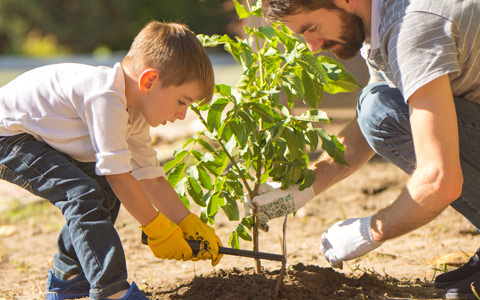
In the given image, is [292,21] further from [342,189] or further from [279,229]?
[342,189]

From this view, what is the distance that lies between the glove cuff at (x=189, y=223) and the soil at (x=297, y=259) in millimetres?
226

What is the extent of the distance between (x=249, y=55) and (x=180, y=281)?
107 cm

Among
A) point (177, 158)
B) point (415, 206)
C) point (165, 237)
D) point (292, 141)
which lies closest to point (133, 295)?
point (165, 237)

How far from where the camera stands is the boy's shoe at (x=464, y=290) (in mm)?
2354

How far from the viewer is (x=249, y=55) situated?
7.93 ft

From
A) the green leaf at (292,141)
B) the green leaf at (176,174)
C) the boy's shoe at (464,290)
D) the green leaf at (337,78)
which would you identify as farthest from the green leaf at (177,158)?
the boy's shoe at (464,290)

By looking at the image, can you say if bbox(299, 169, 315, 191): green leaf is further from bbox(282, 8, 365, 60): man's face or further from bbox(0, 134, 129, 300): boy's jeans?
bbox(0, 134, 129, 300): boy's jeans

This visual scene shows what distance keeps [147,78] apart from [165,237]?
0.60 meters

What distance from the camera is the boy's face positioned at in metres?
2.33

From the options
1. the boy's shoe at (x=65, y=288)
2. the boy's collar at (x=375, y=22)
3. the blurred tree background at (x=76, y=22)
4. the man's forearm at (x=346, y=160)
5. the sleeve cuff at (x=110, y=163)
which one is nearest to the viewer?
the sleeve cuff at (x=110, y=163)

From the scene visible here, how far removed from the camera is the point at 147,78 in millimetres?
2316

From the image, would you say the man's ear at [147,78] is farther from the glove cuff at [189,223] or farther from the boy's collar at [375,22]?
the boy's collar at [375,22]

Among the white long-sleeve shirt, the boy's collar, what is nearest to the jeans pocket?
the white long-sleeve shirt

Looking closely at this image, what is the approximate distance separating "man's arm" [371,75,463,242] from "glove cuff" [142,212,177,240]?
0.88 metres
